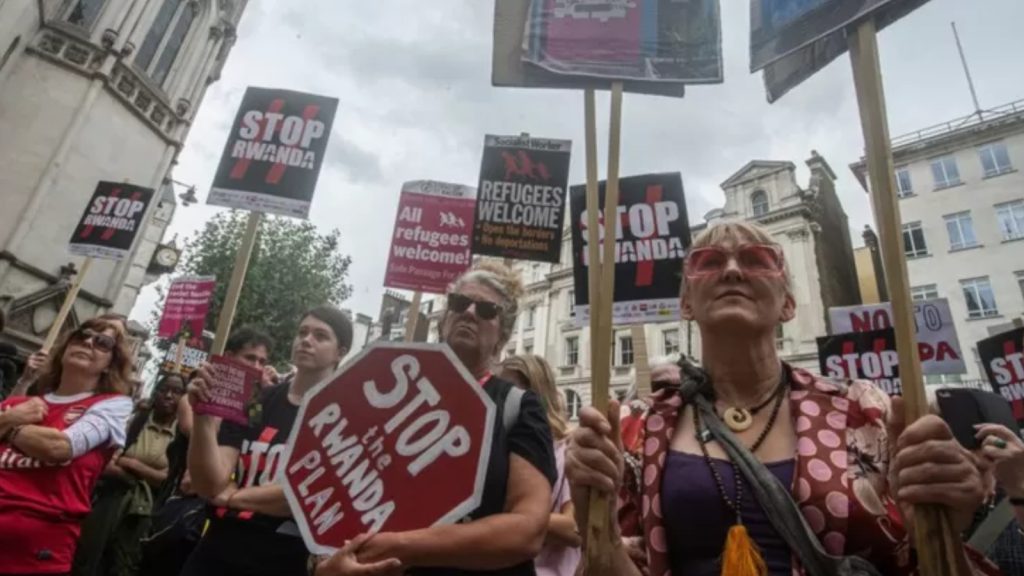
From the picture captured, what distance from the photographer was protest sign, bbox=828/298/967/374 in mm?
6757

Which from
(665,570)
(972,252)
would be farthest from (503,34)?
(972,252)

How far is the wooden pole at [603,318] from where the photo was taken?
4.16 ft

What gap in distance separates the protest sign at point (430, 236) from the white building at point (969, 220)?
21.7m

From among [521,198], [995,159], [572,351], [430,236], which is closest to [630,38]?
[521,198]

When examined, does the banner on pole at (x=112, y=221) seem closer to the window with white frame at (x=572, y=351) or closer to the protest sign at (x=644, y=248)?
the protest sign at (x=644, y=248)

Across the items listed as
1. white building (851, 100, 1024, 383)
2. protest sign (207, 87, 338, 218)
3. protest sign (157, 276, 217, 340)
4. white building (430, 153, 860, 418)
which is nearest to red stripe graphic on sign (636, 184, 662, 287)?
protest sign (207, 87, 338, 218)

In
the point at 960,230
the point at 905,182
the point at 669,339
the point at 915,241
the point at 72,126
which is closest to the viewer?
the point at 72,126

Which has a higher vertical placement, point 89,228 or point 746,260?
point 89,228

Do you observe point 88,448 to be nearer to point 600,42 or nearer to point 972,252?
point 600,42

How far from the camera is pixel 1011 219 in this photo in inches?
882

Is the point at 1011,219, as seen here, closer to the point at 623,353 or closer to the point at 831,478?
the point at 623,353

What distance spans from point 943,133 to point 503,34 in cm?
3021

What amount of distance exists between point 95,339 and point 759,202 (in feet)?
A: 91.9

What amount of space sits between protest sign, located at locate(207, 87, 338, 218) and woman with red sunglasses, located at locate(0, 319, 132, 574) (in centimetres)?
117
